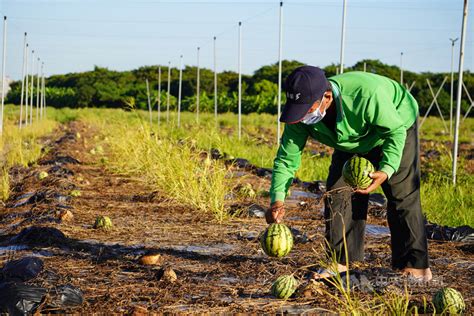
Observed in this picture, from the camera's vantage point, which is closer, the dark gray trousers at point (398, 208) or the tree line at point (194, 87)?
the dark gray trousers at point (398, 208)

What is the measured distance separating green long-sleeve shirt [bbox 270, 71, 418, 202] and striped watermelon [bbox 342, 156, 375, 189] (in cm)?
10

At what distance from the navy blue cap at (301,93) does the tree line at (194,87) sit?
35.6 metres

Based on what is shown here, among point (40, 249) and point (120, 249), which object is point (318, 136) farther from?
point (40, 249)

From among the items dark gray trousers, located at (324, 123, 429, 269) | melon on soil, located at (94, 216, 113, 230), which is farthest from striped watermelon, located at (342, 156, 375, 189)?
melon on soil, located at (94, 216, 113, 230)

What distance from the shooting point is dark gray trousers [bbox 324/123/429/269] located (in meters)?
4.48

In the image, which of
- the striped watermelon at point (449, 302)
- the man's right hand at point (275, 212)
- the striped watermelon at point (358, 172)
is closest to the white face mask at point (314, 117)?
the striped watermelon at point (358, 172)

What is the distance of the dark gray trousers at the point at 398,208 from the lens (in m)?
4.48

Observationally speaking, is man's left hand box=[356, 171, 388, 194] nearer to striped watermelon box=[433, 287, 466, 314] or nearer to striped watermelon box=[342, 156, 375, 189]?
striped watermelon box=[342, 156, 375, 189]

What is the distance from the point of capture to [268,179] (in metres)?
10.3

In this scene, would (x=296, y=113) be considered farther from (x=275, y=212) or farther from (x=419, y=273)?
(x=419, y=273)

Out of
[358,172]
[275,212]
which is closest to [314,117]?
[358,172]

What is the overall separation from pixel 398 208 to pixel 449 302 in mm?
947

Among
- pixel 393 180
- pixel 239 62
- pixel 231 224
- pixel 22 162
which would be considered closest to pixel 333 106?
pixel 393 180

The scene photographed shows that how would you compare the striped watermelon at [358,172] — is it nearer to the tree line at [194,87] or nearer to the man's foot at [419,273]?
the man's foot at [419,273]
